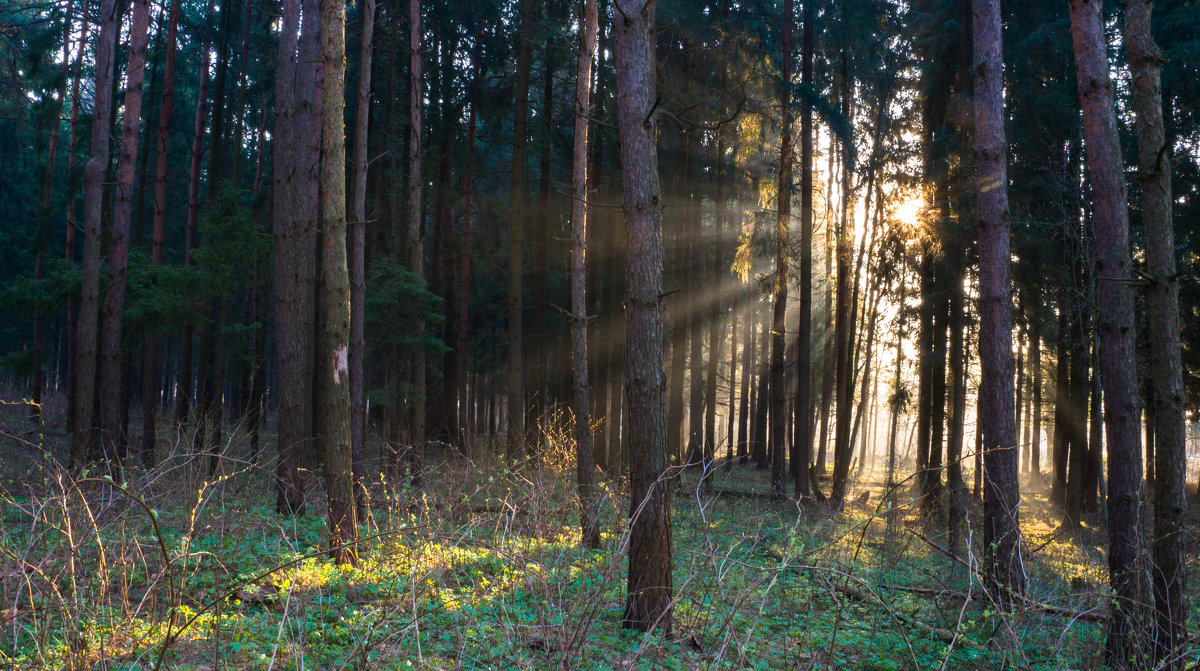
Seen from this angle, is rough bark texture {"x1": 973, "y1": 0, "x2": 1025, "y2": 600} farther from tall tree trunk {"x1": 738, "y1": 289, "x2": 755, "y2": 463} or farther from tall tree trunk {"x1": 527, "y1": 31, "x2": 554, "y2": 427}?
tall tree trunk {"x1": 738, "y1": 289, "x2": 755, "y2": 463}

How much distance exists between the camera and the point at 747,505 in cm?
1525

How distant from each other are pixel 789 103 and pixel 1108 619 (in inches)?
497

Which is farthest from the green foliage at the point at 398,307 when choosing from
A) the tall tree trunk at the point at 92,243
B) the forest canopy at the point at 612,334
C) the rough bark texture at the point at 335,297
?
the rough bark texture at the point at 335,297

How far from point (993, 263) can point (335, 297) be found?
640cm

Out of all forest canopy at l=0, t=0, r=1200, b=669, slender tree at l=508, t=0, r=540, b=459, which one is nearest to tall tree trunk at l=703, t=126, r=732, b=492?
forest canopy at l=0, t=0, r=1200, b=669

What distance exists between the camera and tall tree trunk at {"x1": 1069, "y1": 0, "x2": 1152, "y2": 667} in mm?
5102

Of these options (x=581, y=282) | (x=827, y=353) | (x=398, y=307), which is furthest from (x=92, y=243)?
(x=827, y=353)

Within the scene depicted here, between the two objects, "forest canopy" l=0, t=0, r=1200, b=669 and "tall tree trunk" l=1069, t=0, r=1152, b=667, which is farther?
"tall tree trunk" l=1069, t=0, r=1152, b=667

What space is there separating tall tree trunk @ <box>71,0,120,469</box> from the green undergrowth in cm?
166

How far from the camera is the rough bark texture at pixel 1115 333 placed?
5102 millimetres

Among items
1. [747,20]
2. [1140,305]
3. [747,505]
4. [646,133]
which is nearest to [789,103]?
[747,20]

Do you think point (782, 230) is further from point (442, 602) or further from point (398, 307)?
point (442, 602)

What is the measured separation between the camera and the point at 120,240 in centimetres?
1170

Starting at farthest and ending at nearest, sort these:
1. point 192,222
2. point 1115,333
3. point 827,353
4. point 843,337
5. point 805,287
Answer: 1. point 827,353
2. point 843,337
3. point 192,222
4. point 805,287
5. point 1115,333
